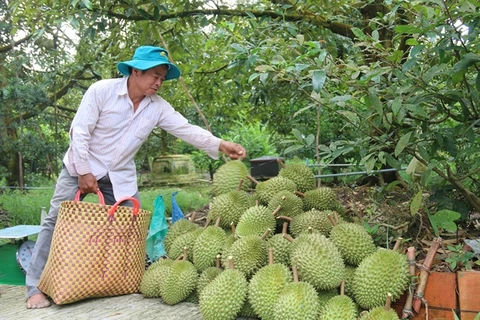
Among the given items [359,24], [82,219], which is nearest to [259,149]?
[359,24]

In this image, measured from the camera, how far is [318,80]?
1860 mm

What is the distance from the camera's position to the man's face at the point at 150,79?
2770mm

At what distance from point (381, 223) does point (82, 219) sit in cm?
162

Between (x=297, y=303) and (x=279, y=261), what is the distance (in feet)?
1.31

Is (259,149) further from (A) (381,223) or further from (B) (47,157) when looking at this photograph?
(A) (381,223)

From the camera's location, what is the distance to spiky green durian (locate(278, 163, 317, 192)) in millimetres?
2785

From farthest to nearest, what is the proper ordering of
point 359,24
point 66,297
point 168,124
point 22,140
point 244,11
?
point 22,140 < point 359,24 < point 244,11 < point 168,124 < point 66,297

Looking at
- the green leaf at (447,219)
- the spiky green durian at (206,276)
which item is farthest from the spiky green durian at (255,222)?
the green leaf at (447,219)

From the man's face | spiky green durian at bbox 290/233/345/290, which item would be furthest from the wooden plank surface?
the man's face

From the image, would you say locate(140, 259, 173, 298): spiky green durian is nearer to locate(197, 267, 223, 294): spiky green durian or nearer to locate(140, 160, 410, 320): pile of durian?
locate(140, 160, 410, 320): pile of durian

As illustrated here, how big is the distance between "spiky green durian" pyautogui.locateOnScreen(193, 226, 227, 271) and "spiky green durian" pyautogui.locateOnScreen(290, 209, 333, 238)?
0.40 m

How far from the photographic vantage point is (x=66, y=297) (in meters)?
2.40

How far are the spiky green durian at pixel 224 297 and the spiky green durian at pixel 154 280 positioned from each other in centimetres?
46

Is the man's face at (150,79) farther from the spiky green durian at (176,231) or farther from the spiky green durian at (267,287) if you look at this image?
the spiky green durian at (267,287)
